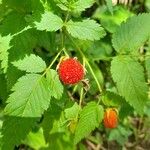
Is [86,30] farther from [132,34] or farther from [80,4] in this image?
[132,34]

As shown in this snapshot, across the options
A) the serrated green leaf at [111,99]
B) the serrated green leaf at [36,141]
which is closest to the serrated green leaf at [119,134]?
the serrated green leaf at [36,141]

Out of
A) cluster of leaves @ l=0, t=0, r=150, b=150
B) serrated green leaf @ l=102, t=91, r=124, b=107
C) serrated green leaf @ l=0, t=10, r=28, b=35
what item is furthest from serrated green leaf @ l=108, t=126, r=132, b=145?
serrated green leaf @ l=0, t=10, r=28, b=35

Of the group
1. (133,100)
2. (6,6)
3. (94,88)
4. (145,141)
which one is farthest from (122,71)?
(145,141)

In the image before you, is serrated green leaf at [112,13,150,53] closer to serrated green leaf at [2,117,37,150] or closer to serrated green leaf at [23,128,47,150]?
serrated green leaf at [2,117,37,150]

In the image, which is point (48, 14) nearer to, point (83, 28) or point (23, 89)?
point (83, 28)

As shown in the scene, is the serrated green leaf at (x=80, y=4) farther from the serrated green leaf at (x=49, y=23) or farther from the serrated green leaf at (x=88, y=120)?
the serrated green leaf at (x=88, y=120)
